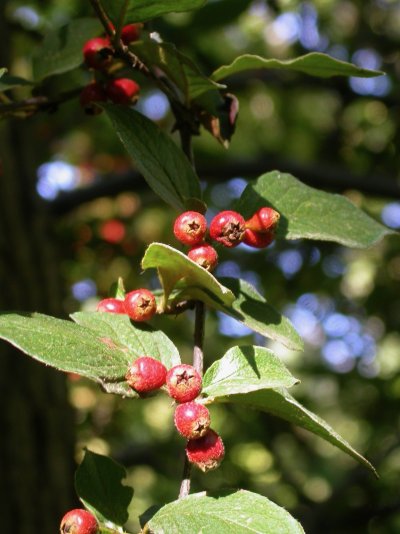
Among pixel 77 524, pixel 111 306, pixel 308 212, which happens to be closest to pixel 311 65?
pixel 308 212

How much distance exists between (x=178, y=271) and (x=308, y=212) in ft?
0.83

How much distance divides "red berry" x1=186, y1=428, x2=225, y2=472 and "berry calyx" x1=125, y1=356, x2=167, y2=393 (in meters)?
0.07

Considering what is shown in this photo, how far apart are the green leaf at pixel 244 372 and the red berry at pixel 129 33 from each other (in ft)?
1.52

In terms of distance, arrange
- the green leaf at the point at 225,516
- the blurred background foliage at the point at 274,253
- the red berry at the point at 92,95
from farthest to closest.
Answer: the blurred background foliage at the point at 274,253 < the red berry at the point at 92,95 < the green leaf at the point at 225,516

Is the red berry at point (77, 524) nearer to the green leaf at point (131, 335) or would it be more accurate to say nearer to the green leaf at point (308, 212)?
the green leaf at point (131, 335)

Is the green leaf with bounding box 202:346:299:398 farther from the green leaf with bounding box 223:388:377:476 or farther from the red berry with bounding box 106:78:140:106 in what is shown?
the red berry with bounding box 106:78:140:106

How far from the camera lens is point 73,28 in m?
1.14

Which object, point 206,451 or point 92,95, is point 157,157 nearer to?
point 92,95

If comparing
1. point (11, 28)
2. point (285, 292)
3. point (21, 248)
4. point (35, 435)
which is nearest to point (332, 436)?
point (35, 435)

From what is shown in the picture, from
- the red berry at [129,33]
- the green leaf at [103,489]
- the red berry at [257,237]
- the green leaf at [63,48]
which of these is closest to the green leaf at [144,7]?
the red berry at [129,33]

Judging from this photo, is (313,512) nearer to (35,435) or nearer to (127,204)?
(35,435)

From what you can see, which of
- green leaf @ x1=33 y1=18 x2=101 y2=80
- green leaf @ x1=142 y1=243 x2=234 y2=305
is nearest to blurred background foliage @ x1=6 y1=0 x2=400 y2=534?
green leaf @ x1=33 y1=18 x2=101 y2=80

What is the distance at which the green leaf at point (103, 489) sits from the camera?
34.0 inches

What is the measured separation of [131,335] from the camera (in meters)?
0.85
